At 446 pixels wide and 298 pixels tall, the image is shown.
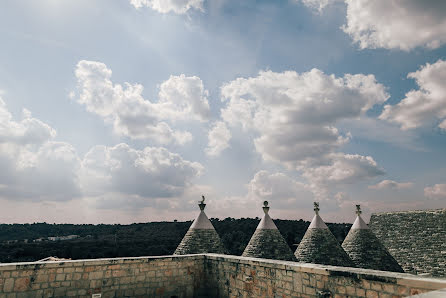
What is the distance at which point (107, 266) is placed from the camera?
7293mm

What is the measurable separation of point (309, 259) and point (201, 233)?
4.90 metres

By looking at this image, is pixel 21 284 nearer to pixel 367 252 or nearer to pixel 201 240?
pixel 201 240

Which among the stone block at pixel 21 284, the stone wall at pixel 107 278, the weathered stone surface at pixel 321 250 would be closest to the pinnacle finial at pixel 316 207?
the weathered stone surface at pixel 321 250

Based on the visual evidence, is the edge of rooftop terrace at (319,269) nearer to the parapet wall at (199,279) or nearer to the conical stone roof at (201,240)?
the parapet wall at (199,279)

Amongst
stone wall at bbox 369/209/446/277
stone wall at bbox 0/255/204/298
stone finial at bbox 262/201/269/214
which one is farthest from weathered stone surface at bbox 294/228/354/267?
stone wall at bbox 369/209/446/277

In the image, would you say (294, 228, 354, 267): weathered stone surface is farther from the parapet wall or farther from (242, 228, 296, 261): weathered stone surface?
the parapet wall

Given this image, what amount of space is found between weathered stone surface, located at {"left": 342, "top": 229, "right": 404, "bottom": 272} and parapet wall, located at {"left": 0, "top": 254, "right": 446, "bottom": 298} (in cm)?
921

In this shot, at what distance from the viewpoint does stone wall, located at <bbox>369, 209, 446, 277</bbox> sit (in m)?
17.8

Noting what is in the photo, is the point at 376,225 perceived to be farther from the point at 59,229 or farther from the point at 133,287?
the point at 59,229

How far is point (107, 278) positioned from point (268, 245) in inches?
291

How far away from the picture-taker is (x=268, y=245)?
12.8 m

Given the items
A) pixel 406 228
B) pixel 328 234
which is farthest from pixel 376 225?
pixel 328 234

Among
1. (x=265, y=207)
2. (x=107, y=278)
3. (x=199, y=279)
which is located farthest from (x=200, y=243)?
(x=107, y=278)

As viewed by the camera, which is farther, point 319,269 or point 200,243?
point 200,243
